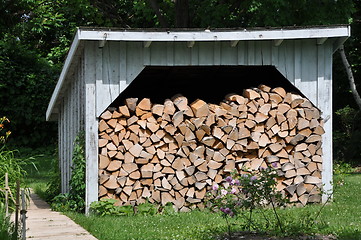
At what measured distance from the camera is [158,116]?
9.41 meters

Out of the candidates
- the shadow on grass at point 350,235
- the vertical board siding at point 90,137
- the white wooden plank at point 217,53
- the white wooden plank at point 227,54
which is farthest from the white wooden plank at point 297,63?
the shadow on grass at point 350,235

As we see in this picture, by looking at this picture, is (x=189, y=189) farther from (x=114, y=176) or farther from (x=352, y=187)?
(x=352, y=187)

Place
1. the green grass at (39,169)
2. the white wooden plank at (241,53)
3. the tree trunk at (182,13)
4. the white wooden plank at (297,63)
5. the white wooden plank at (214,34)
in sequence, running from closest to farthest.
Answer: the white wooden plank at (214,34)
the white wooden plank at (241,53)
the white wooden plank at (297,63)
the green grass at (39,169)
the tree trunk at (182,13)

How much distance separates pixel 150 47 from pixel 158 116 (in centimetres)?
111

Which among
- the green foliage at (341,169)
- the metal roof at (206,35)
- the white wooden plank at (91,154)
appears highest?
the metal roof at (206,35)

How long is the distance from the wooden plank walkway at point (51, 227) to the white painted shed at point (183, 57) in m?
0.71

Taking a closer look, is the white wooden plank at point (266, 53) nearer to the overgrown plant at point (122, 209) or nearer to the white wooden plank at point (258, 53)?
the white wooden plank at point (258, 53)

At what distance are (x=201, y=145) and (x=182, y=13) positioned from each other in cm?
880

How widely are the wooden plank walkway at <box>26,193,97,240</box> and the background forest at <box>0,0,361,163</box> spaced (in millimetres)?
9354

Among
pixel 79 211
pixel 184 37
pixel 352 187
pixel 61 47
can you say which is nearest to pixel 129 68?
pixel 184 37

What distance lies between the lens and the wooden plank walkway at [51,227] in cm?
709

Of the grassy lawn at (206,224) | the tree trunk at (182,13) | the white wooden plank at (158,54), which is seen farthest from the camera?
the tree trunk at (182,13)

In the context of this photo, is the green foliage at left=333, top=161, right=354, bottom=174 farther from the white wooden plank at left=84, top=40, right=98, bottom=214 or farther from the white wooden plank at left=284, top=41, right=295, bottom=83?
the white wooden plank at left=84, top=40, right=98, bottom=214

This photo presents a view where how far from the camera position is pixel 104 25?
21.0 meters
